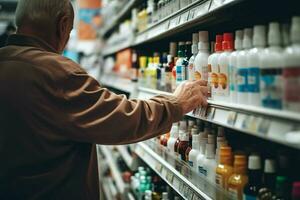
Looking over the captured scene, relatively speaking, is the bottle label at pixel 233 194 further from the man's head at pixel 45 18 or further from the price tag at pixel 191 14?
the man's head at pixel 45 18

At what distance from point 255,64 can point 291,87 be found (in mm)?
229

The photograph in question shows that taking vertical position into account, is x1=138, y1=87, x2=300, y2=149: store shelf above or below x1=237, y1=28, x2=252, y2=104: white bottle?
below

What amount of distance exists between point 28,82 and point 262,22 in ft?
3.27

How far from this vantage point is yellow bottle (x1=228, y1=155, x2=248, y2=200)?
1.59m

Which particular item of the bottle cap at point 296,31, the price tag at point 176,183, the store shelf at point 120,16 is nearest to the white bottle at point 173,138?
the price tag at point 176,183

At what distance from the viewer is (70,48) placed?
36.2 feet

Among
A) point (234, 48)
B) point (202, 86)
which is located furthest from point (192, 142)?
point (234, 48)

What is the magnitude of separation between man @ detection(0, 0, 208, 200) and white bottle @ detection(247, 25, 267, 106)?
0.43 meters

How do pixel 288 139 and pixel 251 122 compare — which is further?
pixel 251 122

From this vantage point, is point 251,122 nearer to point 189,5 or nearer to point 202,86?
point 202,86

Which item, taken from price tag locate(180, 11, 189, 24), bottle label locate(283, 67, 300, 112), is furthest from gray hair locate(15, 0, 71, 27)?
bottle label locate(283, 67, 300, 112)

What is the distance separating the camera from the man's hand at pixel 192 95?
1809 mm

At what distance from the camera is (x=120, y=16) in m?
4.62

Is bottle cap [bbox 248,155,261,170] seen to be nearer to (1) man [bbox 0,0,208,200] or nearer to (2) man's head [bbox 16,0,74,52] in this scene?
(1) man [bbox 0,0,208,200]
